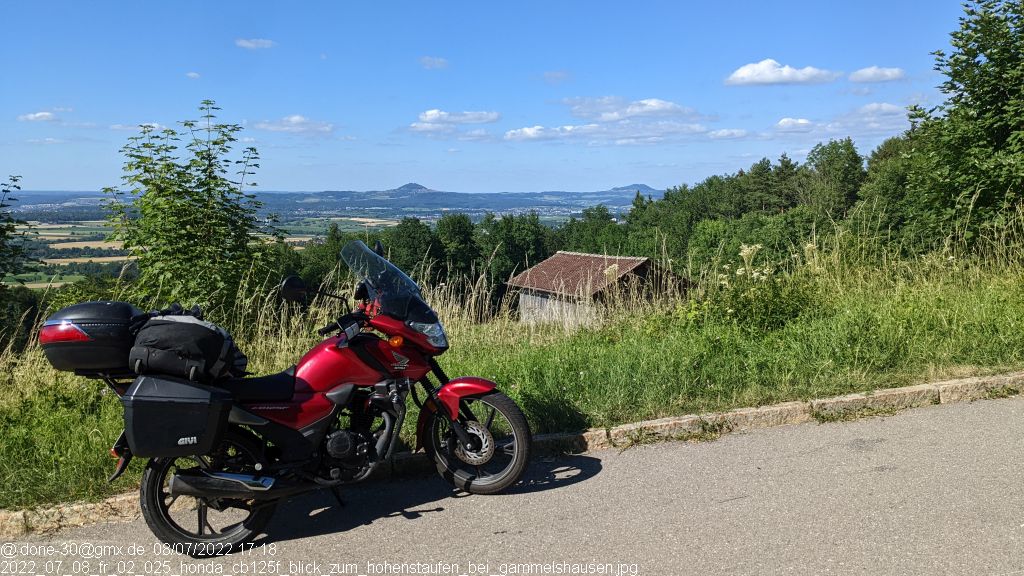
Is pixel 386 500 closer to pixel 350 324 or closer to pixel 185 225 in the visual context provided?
pixel 350 324

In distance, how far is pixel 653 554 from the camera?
11.8ft

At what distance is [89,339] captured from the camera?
3615mm

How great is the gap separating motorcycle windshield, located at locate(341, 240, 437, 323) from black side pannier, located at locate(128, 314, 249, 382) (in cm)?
90

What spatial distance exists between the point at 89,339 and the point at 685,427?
3725 millimetres

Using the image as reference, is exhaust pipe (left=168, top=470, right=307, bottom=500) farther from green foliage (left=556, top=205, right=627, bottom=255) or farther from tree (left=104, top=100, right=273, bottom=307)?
green foliage (left=556, top=205, right=627, bottom=255)

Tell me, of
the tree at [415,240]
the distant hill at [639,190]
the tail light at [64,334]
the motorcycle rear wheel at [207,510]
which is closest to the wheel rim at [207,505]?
the motorcycle rear wheel at [207,510]

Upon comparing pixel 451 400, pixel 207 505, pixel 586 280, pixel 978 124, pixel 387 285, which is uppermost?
pixel 978 124

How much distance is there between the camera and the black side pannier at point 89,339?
361cm

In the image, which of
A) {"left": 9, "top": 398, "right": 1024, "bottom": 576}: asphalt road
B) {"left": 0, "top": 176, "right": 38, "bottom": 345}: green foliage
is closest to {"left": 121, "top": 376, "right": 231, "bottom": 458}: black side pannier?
{"left": 9, "top": 398, "right": 1024, "bottom": 576}: asphalt road

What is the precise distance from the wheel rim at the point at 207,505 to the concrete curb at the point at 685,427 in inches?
15.5

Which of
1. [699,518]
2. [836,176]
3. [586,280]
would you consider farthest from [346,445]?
[836,176]

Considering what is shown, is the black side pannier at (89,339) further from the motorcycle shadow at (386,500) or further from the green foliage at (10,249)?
the green foliage at (10,249)

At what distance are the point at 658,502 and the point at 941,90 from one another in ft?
36.4

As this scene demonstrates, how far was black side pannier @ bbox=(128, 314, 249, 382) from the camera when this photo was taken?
3.66m
